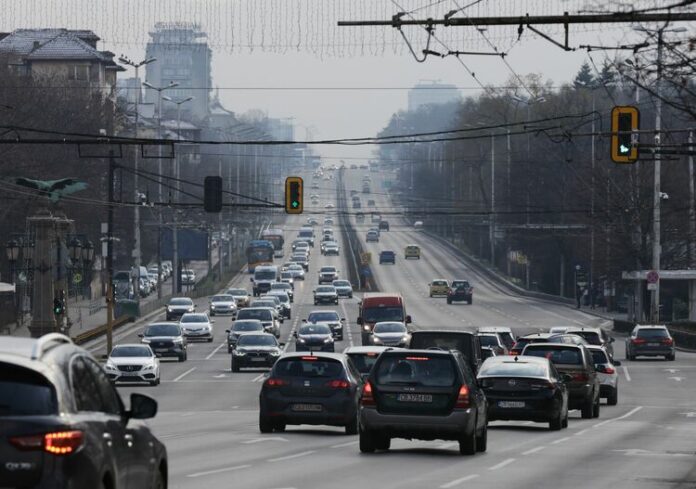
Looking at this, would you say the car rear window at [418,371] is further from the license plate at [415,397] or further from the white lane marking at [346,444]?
the white lane marking at [346,444]

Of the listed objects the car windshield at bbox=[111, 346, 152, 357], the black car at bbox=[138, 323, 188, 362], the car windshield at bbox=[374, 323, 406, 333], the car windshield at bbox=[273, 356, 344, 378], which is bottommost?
the black car at bbox=[138, 323, 188, 362]

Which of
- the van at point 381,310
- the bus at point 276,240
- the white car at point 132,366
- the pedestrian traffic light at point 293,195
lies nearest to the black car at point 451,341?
the pedestrian traffic light at point 293,195

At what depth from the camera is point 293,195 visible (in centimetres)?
4719

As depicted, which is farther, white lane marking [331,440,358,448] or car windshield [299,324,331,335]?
car windshield [299,324,331,335]

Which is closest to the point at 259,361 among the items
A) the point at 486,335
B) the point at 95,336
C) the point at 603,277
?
the point at 486,335

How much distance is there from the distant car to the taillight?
190 ft

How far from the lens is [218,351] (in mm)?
71312

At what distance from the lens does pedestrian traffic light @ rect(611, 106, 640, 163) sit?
34375mm

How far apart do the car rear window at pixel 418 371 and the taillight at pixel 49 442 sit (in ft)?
46.3

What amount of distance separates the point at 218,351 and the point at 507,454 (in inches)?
1890

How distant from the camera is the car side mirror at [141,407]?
37.5ft

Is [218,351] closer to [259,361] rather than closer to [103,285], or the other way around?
[259,361]

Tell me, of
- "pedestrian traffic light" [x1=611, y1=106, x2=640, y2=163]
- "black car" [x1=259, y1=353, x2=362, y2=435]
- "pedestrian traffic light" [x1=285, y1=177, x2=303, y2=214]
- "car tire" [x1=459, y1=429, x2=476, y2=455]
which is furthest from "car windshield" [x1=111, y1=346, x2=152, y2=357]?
"car tire" [x1=459, y1=429, x2=476, y2=455]

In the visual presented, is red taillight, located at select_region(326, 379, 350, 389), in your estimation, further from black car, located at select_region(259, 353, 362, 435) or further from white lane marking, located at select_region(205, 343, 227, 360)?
white lane marking, located at select_region(205, 343, 227, 360)
